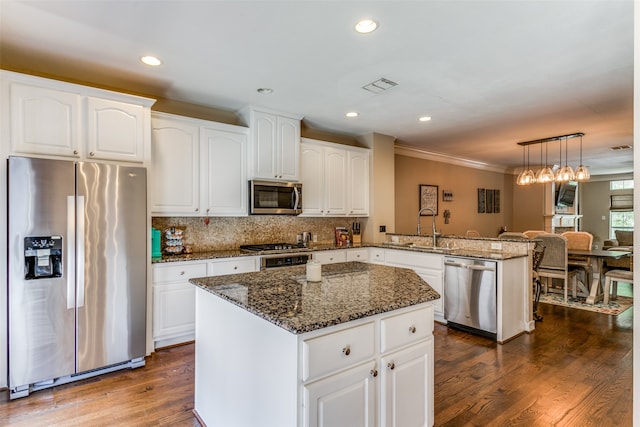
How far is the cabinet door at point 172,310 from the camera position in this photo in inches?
124

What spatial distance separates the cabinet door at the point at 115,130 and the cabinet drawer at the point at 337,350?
2.55 meters

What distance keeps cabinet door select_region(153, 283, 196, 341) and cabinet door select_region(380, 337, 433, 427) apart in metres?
2.34

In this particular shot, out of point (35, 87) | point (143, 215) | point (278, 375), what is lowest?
point (278, 375)

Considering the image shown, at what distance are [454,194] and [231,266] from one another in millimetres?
5389

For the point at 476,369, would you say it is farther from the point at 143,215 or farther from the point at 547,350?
the point at 143,215

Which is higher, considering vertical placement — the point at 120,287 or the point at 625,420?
the point at 120,287

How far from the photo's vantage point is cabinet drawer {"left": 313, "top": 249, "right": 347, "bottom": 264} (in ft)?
13.8

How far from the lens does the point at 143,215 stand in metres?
2.88

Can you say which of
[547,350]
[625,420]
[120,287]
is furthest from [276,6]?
[547,350]

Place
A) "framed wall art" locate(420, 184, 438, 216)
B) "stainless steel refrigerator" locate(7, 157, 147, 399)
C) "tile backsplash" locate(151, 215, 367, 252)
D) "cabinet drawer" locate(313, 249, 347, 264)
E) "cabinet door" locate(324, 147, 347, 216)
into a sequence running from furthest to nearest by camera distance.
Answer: "framed wall art" locate(420, 184, 438, 216) → "cabinet door" locate(324, 147, 347, 216) → "cabinet drawer" locate(313, 249, 347, 264) → "tile backsplash" locate(151, 215, 367, 252) → "stainless steel refrigerator" locate(7, 157, 147, 399)

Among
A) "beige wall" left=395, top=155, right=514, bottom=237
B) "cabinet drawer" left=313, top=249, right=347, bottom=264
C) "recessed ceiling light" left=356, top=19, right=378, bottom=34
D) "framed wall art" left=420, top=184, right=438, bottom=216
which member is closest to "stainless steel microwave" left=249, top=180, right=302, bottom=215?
"cabinet drawer" left=313, top=249, right=347, bottom=264

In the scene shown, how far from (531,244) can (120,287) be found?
411 cm

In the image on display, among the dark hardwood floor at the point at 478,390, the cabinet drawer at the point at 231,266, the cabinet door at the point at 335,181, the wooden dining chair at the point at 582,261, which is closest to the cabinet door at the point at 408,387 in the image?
the dark hardwood floor at the point at 478,390

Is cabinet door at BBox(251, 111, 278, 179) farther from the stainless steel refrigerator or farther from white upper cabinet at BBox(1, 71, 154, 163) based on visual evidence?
the stainless steel refrigerator
